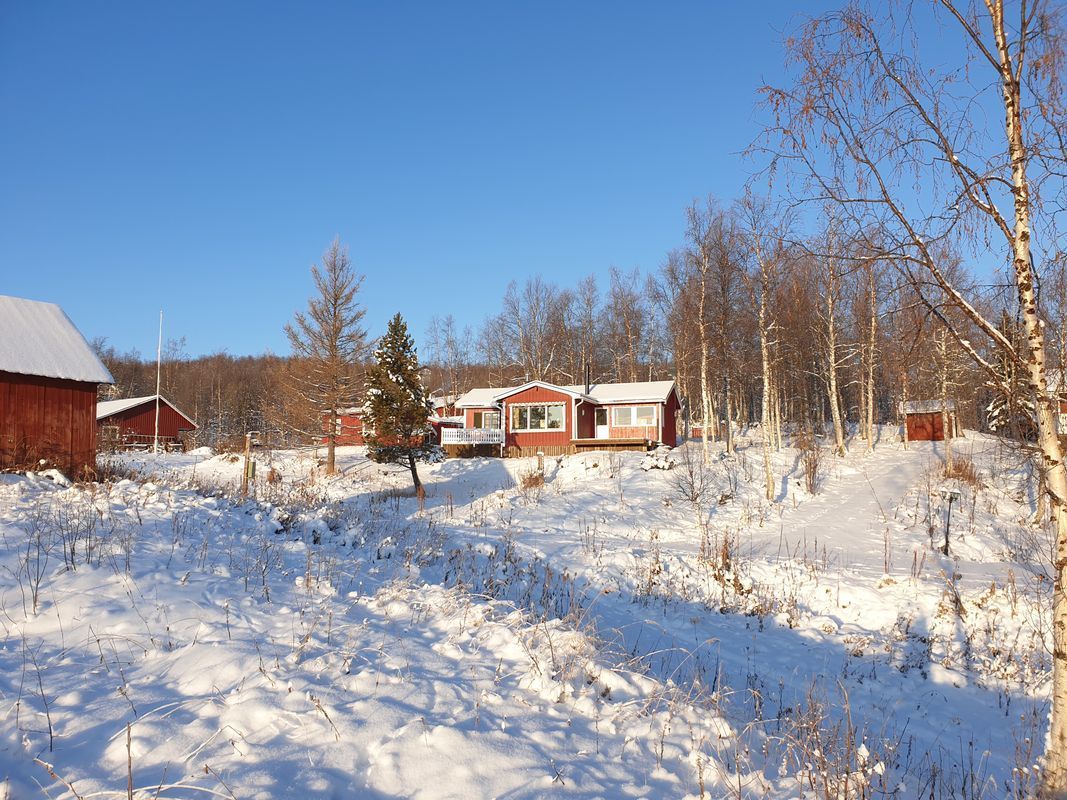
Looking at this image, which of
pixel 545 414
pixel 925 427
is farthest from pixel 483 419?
pixel 925 427

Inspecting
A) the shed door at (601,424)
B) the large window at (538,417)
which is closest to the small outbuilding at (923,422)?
the shed door at (601,424)

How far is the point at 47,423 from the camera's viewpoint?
47.0ft

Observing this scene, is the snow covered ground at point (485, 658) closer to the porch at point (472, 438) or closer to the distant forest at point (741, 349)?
the distant forest at point (741, 349)

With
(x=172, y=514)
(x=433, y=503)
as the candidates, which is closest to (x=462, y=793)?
(x=172, y=514)

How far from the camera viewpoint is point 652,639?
7445 mm

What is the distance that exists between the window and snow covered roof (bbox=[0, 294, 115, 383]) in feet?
77.3

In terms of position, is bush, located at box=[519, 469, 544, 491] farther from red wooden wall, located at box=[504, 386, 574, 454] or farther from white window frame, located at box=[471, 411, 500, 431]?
white window frame, located at box=[471, 411, 500, 431]

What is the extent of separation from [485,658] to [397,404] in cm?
1970

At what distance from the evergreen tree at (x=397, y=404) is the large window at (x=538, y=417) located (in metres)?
10.6

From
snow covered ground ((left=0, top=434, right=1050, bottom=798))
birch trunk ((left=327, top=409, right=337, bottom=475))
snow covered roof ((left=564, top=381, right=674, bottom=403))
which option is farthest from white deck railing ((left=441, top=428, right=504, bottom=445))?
snow covered ground ((left=0, top=434, right=1050, bottom=798))

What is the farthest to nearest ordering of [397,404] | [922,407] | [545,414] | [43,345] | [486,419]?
[486,419] → [545,414] → [922,407] → [397,404] → [43,345]

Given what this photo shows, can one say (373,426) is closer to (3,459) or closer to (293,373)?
(293,373)

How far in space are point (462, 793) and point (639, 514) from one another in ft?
45.3

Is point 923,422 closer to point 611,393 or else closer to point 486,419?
point 611,393
